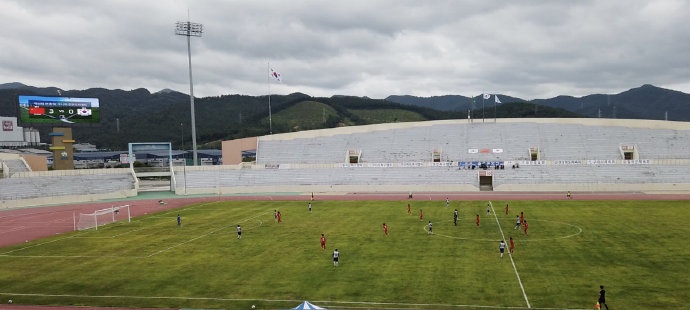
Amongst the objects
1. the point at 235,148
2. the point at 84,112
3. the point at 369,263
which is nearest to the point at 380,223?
the point at 369,263

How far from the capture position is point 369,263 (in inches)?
1125

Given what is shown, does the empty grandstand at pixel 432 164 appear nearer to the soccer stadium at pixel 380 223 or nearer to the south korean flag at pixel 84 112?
the soccer stadium at pixel 380 223

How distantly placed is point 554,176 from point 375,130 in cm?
3614

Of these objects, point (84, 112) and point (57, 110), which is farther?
point (84, 112)

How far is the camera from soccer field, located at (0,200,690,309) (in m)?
22.3

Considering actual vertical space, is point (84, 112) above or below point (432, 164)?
above

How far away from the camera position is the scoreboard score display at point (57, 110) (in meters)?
70.6

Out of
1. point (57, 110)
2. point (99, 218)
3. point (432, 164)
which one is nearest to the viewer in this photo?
point (99, 218)

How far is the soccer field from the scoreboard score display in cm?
3627

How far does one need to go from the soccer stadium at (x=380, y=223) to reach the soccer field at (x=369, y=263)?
15 cm

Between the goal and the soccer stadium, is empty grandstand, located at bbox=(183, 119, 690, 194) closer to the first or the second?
the soccer stadium

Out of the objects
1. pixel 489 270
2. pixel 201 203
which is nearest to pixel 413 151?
pixel 201 203

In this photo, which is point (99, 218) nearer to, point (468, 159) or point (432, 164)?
point (432, 164)

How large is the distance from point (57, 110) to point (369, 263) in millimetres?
65046
